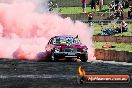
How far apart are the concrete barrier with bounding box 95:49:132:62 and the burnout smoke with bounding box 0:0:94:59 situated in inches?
133

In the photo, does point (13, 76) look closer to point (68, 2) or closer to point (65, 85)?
point (65, 85)

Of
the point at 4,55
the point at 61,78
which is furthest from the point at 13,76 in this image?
the point at 4,55

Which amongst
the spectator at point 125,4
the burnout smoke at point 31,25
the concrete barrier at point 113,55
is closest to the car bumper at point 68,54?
the concrete barrier at point 113,55

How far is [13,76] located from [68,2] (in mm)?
33373

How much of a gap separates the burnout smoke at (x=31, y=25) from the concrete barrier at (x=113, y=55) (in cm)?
338

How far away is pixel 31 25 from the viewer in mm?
39031

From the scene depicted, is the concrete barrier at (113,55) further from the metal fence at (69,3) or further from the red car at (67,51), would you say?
the metal fence at (69,3)

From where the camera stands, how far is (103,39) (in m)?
37.4

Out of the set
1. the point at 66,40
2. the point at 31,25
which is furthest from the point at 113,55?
the point at 31,25

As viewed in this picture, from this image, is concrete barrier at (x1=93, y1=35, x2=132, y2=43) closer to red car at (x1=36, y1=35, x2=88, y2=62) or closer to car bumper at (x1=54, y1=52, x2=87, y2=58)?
red car at (x1=36, y1=35, x2=88, y2=62)

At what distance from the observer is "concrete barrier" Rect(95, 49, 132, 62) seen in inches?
1185

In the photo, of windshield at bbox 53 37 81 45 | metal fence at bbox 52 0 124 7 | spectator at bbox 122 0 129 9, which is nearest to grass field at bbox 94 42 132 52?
windshield at bbox 53 37 81 45

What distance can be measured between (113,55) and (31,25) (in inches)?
367

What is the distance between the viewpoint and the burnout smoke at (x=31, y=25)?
123 feet
